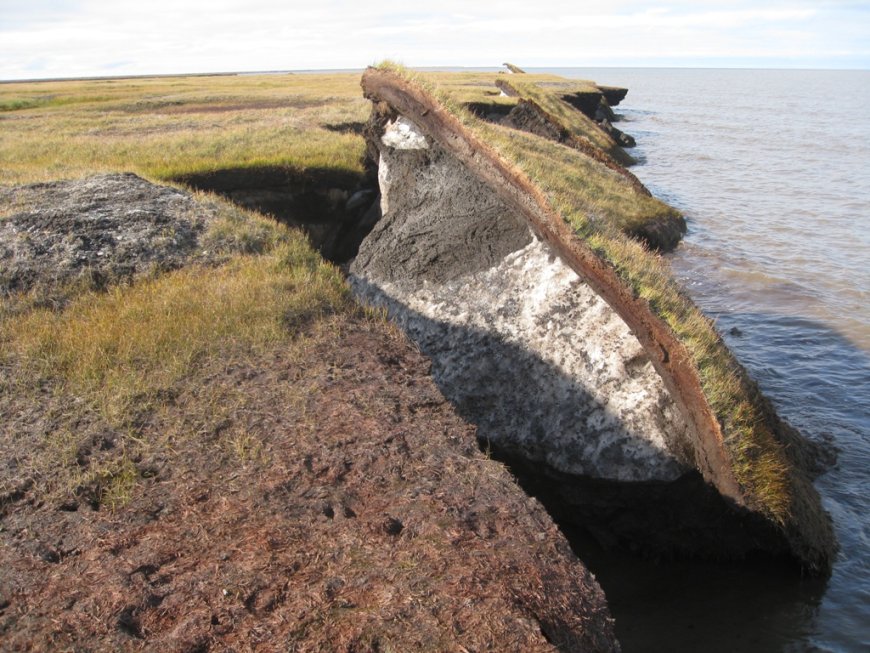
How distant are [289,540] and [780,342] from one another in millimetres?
11677

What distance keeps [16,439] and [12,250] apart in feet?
14.1

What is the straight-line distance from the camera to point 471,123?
34.8ft

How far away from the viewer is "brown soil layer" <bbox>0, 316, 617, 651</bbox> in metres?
3.62

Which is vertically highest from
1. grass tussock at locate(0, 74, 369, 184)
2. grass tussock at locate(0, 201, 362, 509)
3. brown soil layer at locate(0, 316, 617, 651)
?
grass tussock at locate(0, 74, 369, 184)

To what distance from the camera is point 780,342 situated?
13406 millimetres

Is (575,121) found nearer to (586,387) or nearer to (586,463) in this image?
(586,387)

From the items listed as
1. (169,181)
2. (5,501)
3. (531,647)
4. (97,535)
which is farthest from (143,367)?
(169,181)

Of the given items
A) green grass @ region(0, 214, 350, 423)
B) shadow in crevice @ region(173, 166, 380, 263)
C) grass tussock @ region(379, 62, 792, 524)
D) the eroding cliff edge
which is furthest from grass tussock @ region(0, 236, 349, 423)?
shadow in crevice @ region(173, 166, 380, 263)

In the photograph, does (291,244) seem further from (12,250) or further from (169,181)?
(169,181)

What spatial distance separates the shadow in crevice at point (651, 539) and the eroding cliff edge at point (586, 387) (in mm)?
22

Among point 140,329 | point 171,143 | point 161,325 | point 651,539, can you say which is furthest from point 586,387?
point 171,143

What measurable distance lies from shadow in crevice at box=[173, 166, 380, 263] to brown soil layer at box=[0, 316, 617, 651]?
7.94 m

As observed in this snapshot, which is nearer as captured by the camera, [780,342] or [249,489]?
[249,489]

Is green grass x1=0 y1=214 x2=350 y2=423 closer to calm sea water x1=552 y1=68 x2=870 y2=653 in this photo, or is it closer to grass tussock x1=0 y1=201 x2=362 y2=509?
grass tussock x1=0 y1=201 x2=362 y2=509
